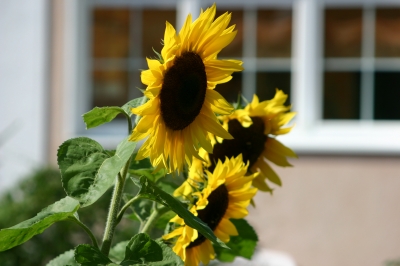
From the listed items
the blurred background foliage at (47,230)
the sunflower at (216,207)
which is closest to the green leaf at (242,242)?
the sunflower at (216,207)

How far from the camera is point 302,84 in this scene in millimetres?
5840

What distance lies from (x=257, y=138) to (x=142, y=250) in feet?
1.20

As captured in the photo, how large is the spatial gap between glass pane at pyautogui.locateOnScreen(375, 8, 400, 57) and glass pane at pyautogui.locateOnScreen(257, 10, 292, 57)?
2.27 ft

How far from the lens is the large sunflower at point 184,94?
3.23 ft

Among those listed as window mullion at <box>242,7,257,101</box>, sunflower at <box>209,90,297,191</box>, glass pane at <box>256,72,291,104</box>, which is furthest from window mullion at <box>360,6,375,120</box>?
sunflower at <box>209,90,297,191</box>

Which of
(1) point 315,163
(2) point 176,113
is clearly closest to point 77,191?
(2) point 176,113

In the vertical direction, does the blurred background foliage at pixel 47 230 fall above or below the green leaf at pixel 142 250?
below

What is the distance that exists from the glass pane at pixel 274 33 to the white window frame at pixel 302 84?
0.06 meters

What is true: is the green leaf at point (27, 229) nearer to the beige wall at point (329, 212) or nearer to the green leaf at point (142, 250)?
the green leaf at point (142, 250)

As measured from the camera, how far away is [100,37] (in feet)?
20.6

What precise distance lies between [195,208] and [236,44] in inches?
201

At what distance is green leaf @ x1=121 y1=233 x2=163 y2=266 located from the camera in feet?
3.22

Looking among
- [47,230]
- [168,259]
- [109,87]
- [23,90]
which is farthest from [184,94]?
[109,87]

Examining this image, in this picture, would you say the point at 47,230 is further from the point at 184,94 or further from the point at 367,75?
the point at 184,94
